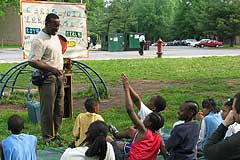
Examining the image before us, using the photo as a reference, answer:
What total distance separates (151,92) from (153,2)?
72.7 metres

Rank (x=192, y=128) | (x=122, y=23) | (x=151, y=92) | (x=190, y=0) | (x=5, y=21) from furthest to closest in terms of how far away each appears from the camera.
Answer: (x=190, y=0) → (x=122, y=23) → (x=5, y=21) → (x=151, y=92) → (x=192, y=128)

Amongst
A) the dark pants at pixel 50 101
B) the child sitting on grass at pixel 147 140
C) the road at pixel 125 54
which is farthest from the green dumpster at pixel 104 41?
the child sitting on grass at pixel 147 140

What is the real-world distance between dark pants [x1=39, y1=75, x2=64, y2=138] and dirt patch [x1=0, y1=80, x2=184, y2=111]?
118 inches

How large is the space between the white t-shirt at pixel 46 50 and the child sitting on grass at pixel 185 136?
2550mm

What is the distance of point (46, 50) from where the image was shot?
23.6 feet

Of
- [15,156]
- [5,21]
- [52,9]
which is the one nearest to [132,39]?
[5,21]

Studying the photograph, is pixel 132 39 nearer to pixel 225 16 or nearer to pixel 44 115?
pixel 225 16

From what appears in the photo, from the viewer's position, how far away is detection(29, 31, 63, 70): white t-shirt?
7090mm

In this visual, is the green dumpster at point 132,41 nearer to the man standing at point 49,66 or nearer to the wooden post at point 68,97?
the wooden post at point 68,97

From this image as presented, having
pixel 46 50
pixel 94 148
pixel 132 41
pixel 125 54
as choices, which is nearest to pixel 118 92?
pixel 46 50

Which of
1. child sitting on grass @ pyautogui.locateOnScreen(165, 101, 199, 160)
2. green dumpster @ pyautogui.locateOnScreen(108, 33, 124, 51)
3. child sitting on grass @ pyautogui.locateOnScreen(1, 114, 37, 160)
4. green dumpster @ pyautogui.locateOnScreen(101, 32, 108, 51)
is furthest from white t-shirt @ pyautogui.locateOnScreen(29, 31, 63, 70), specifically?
green dumpster @ pyautogui.locateOnScreen(101, 32, 108, 51)

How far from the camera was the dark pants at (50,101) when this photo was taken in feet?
23.8

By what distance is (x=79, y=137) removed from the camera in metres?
6.32

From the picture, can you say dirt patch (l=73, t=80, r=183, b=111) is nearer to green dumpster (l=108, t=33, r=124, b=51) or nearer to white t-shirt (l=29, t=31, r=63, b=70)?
white t-shirt (l=29, t=31, r=63, b=70)
